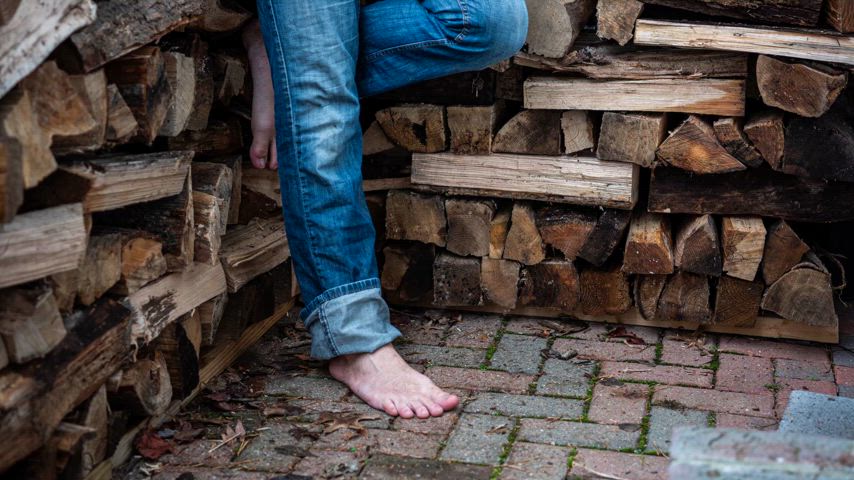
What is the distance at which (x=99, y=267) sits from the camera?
225cm

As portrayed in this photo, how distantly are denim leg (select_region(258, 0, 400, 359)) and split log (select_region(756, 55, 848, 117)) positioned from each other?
1195 millimetres

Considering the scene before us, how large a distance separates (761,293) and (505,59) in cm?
112

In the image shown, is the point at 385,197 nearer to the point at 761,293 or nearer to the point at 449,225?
the point at 449,225

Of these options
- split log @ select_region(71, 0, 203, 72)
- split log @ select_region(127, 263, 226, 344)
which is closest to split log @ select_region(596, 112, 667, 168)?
split log @ select_region(127, 263, 226, 344)

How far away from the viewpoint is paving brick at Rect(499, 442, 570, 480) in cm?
241

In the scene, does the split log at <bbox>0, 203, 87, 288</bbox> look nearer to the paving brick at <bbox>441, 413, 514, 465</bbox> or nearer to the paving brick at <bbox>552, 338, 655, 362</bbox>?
the paving brick at <bbox>441, 413, 514, 465</bbox>

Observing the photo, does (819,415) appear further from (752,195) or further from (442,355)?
(442,355)

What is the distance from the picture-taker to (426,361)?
3148 mm

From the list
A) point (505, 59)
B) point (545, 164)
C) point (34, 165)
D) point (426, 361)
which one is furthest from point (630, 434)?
point (34, 165)

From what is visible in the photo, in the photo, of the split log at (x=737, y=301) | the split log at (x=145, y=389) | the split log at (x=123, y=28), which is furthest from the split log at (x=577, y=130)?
the split log at (x=145, y=389)

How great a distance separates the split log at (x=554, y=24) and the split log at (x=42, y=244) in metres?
1.56

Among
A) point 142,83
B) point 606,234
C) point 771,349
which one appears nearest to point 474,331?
point 606,234

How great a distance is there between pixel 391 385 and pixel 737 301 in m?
1.21

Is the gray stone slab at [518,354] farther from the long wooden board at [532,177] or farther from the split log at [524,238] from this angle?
the long wooden board at [532,177]
